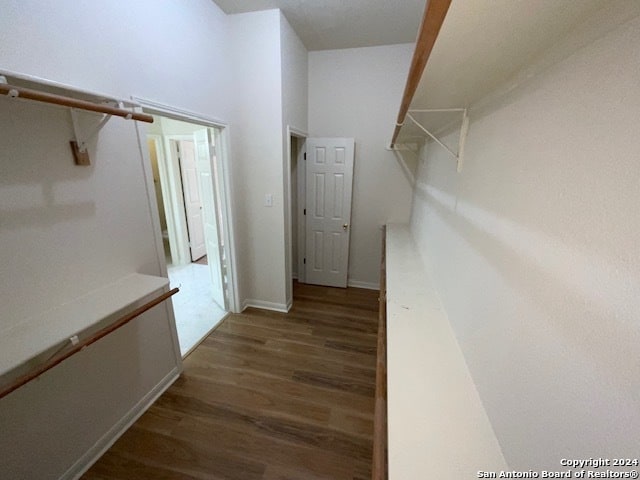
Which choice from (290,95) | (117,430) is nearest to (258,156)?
(290,95)

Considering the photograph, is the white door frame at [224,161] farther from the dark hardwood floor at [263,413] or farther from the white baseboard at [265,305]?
the dark hardwood floor at [263,413]

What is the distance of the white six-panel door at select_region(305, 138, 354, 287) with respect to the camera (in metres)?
3.20

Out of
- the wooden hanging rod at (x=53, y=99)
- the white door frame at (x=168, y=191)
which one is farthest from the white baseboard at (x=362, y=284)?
the wooden hanging rod at (x=53, y=99)

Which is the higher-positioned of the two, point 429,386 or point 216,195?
point 216,195

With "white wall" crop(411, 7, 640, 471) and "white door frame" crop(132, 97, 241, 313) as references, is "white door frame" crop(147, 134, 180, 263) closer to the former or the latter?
"white door frame" crop(132, 97, 241, 313)

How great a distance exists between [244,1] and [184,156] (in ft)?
8.27

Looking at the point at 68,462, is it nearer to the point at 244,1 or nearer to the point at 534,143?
the point at 534,143

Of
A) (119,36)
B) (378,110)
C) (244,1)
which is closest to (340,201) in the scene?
(378,110)

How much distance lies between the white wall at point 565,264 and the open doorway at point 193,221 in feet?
6.83

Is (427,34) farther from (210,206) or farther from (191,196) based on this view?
(191,196)

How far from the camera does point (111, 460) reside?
1.46 m

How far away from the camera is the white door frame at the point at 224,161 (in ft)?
5.37

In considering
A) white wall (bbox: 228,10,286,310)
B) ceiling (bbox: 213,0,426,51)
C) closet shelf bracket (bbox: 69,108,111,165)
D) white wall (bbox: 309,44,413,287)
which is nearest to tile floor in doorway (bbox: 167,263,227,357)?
white wall (bbox: 228,10,286,310)

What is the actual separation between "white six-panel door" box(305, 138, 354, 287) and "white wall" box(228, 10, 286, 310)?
82 centimetres
